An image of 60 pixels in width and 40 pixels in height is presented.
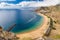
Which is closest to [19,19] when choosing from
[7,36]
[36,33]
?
[36,33]

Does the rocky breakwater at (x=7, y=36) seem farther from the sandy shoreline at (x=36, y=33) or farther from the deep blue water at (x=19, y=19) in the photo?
the deep blue water at (x=19, y=19)

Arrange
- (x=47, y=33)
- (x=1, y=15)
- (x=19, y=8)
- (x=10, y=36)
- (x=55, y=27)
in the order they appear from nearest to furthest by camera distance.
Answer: (x=10, y=36)
(x=47, y=33)
(x=55, y=27)
(x=1, y=15)
(x=19, y=8)

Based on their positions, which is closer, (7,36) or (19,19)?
(7,36)

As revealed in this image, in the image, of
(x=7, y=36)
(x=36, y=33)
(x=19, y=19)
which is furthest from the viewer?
(x=19, y=19)

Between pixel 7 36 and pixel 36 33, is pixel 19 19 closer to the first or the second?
pixel 36 33

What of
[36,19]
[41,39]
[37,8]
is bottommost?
[41,39]

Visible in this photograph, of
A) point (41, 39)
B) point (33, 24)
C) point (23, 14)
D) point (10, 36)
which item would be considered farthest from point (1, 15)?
point (41, 39)

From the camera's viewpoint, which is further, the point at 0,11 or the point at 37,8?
the point at 37,8

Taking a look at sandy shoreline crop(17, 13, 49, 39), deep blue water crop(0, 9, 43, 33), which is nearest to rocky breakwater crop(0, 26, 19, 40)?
sandy shoreline crop(17, 13, 49, 39)

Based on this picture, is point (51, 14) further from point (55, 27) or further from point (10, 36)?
point (10, 36)
